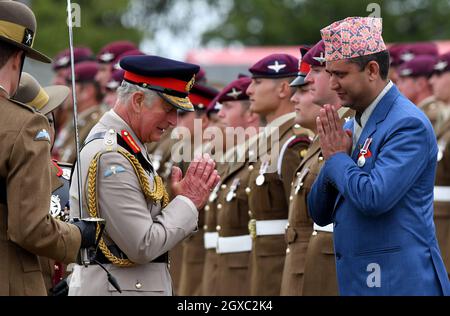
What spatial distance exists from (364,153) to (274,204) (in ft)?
9.53

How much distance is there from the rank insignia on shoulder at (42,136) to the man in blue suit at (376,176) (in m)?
1.48

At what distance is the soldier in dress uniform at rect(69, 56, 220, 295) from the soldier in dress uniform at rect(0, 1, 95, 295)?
364 millimetres

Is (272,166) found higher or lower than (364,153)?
lower

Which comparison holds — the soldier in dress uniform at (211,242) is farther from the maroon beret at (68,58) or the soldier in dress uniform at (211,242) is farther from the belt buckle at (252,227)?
the maroon beret at (68,58)

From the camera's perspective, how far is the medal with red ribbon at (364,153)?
599 centimetres

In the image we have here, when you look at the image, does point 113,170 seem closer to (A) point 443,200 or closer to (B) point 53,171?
(B) point 53,171

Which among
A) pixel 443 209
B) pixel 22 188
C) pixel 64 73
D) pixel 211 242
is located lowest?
pixel 211 242

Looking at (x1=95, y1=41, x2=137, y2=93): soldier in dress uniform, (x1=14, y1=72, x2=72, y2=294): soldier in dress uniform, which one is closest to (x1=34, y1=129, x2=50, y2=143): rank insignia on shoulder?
(x1=14, y1=72, x2=72, y2=294): soldier in dress uniform

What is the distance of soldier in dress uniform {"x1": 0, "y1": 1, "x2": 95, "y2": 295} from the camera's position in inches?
208

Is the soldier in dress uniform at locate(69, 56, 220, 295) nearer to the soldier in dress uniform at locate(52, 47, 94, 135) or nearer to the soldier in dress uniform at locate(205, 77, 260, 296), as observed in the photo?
the soldier in dress uniform at locate(205, 77, 260, 296)

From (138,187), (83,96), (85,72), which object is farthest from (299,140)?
(83,96)

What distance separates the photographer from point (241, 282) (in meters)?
9.85

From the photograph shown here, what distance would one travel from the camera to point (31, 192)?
5289 millimetres
